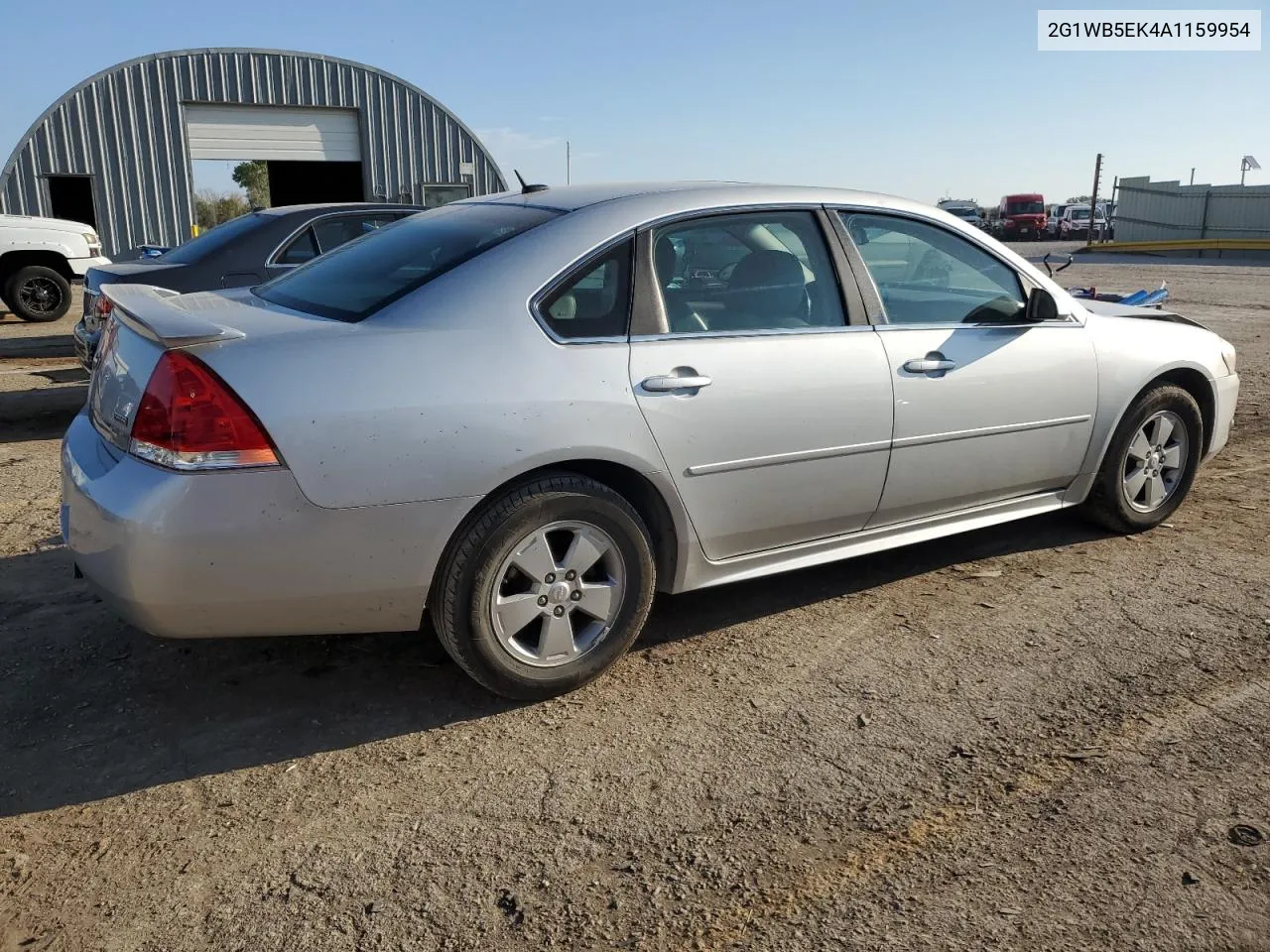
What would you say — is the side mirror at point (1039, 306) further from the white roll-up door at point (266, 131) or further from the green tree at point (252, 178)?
the green tree at point (252, 178)

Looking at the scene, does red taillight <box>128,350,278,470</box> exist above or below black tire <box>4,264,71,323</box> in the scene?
above

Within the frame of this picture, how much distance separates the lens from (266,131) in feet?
78.0

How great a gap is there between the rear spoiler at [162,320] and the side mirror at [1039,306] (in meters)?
3.06

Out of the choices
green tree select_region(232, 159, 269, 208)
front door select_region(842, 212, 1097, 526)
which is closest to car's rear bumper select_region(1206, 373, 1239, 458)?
front door select_region(842, 212, 1097, 526)

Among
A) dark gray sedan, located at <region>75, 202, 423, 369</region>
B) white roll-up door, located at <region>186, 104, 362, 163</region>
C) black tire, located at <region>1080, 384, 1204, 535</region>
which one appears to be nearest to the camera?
black tire, located at <region>1080, 384, 1204, 535</region>

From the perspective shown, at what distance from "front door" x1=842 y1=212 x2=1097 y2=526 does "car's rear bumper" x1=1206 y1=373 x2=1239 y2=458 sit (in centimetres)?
103

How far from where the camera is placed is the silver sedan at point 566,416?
2.92 meters

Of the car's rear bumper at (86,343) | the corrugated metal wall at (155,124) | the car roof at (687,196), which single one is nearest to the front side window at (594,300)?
the car roof at (687,196)

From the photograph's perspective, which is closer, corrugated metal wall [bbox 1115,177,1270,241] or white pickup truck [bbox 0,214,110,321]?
white pickup truck [bbox 0,214,110,321]

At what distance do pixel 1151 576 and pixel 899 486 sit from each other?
1322 mm

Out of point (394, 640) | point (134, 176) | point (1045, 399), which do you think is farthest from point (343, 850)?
point (134, 176)

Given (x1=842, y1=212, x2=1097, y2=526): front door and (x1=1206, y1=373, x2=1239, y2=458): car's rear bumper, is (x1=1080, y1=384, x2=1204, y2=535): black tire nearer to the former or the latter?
(x1=1206, y1=373, x2=1239, y2=458): car's rear bumper

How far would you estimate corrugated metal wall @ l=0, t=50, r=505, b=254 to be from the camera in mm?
22234

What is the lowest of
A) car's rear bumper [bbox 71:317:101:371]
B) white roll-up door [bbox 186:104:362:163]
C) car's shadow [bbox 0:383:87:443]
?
car's shadow [bbox 0:383:87:443]
